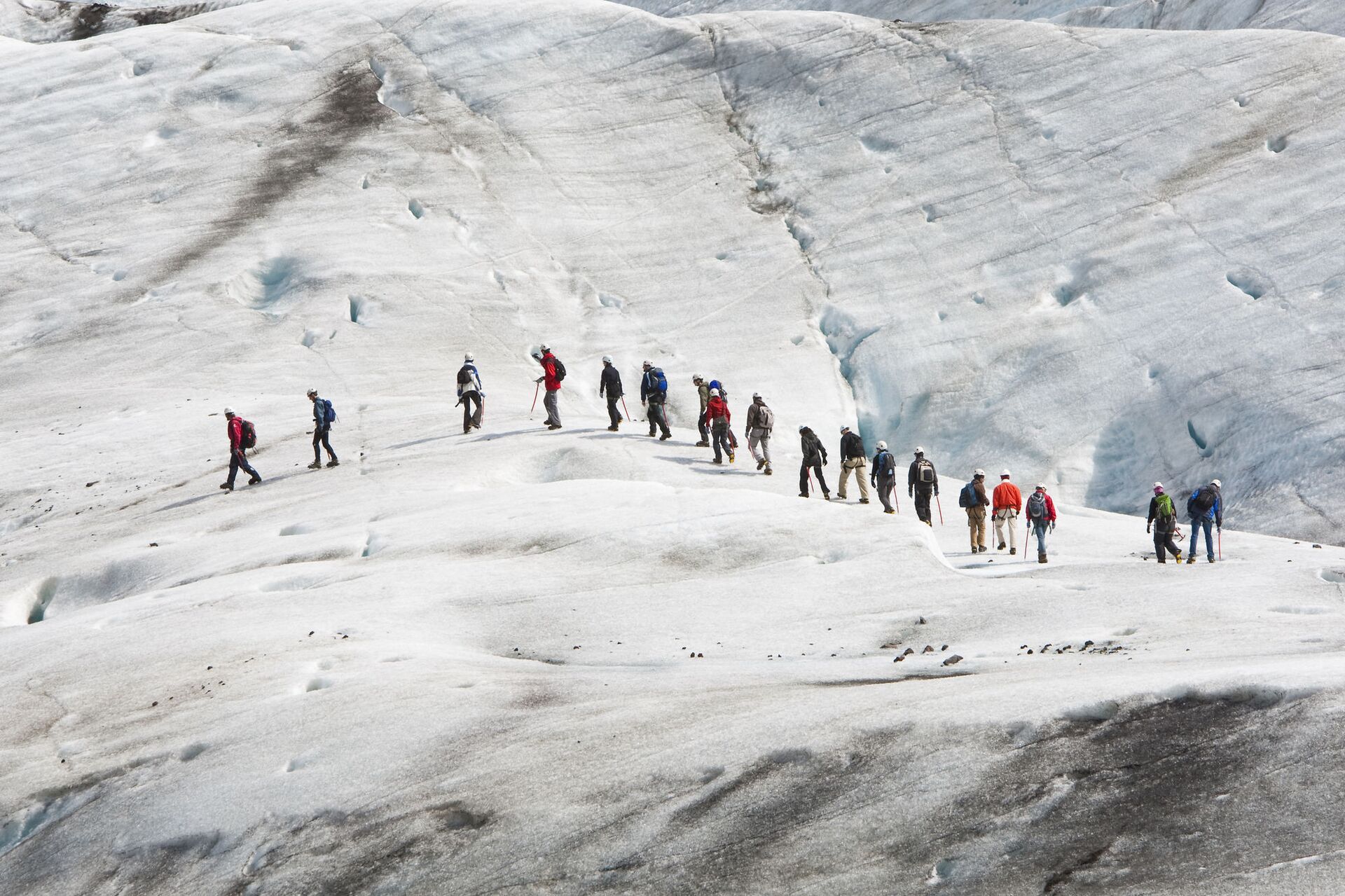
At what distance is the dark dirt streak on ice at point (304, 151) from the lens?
36781 mm

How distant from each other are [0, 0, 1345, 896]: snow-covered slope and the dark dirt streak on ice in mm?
133

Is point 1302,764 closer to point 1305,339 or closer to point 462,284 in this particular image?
point 1305,339

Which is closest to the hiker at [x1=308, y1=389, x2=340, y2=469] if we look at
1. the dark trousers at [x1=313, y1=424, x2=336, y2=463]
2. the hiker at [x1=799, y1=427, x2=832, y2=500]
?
the dark trousers at [x1=313, y1=424, x2=336, y2=463]

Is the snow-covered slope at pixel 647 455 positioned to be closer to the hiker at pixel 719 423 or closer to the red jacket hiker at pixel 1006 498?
the hiker at pixel 719 423

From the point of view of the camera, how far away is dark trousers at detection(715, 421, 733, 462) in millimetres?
25469

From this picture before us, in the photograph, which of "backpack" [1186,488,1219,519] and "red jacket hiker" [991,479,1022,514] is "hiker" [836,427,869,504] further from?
"backpack" [1186,488,1219,519]

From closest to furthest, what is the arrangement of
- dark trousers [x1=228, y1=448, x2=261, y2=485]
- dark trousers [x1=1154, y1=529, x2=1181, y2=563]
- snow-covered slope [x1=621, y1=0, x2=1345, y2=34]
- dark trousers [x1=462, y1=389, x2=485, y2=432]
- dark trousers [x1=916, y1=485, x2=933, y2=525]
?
dark trousers [x1=1154, y1=529, x2=1181, y2=563], dark trousers [x1=916, y1=485, x2=933, y2=525], dark trousers [x1=228, y1=448, x2=261, y2=485], dark trousers [x1=462, y1=389, x2=485, y2=432], snow-covered slope [x1=621, y1=0, x2=1345, y2=34]

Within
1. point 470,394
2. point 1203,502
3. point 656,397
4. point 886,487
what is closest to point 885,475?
point 886,487

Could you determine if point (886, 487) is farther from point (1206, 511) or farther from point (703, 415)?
point (1206, 511)

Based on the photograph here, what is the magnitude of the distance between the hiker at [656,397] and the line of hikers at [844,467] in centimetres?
2

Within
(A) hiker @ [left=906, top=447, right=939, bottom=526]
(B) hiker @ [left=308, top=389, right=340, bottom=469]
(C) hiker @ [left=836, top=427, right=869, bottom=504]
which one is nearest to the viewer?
(A) hiker @ [left=906, top=447, right=939, bottom=526]

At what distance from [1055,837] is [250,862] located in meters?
6.96

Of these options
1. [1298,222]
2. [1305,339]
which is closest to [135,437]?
[1305,339]

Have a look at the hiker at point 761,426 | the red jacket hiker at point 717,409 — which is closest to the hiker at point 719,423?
the red jacket hiker at point 717,409
